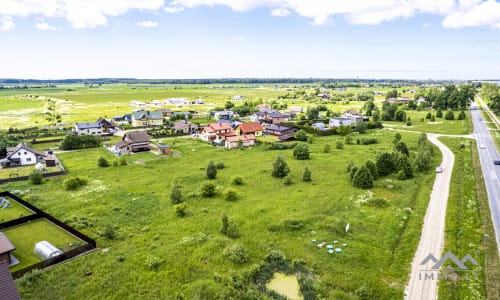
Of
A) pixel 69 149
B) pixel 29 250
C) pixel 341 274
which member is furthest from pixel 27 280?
pixel 69 149

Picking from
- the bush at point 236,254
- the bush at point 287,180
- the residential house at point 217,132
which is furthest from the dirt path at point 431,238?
the residential house at point 217,132

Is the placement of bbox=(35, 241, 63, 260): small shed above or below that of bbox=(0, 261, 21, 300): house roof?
below

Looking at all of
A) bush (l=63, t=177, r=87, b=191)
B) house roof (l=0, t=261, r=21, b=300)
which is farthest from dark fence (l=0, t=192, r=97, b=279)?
house roof (l=0, t=261, r=21, b=300)

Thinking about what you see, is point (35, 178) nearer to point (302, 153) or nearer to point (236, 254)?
point (236, 254)

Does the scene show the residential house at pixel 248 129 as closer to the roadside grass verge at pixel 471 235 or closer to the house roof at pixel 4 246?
the roadside grass verge at pixel 471 235

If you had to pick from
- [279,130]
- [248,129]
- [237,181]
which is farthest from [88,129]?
[237,181]

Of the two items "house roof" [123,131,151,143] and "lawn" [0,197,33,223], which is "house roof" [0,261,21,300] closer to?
"lawn" [0,197,33,223]
